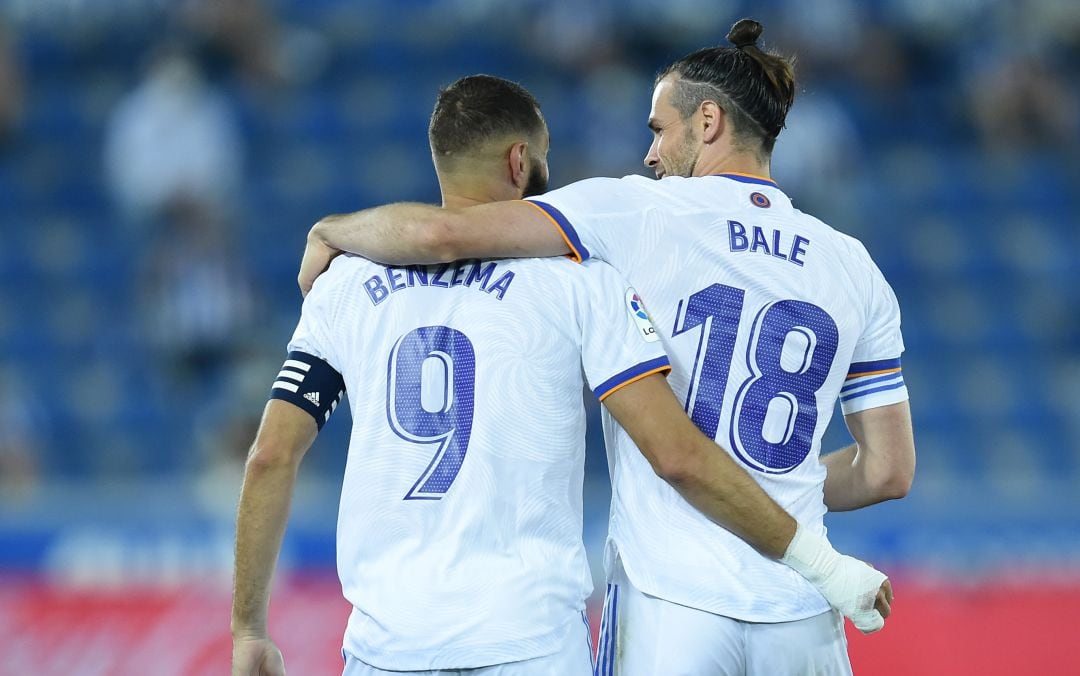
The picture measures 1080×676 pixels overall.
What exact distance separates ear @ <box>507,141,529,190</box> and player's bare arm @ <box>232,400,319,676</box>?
2.47 ft

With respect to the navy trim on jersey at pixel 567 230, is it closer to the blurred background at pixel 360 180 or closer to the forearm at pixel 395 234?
the forearm at pixel 395 234

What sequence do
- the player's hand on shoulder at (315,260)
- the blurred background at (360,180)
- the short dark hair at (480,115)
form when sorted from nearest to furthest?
the short dark hair at (480,115)
the player's hand on shoulder at (315,260)
the blurred background at (360,180)

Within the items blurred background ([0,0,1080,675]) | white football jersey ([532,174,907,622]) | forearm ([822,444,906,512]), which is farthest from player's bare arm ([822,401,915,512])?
blurred background ([0,0,1080,675])

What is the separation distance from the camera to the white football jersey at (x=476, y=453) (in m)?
3.05

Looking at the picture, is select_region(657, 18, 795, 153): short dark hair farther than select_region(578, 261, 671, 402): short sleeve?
Yes

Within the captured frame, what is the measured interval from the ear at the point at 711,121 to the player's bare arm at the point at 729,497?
736 mm

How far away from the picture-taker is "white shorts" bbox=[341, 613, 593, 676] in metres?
3.05

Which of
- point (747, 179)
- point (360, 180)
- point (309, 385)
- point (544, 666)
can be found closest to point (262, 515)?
point (309, 385)

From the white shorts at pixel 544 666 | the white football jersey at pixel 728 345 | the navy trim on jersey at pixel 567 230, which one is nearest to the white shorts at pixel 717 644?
the white football jersey at pixel 728 345

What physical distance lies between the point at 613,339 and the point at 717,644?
759 mm

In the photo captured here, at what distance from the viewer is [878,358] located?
351 centimetres

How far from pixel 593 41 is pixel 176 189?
3544 millimetres

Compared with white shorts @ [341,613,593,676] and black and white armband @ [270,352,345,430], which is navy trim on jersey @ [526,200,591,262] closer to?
black and white armband @ [270,352,345,430]

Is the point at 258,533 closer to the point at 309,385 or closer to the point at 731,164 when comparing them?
the point at 309,385
